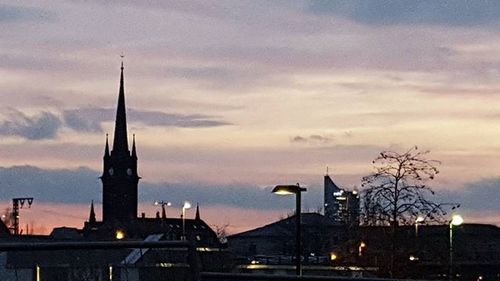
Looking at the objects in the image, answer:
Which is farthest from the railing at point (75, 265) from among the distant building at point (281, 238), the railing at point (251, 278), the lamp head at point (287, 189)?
the distant building at point (281, 238)

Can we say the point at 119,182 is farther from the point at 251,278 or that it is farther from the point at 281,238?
the point at 251,278

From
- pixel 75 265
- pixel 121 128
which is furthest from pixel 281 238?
pixel 75 265

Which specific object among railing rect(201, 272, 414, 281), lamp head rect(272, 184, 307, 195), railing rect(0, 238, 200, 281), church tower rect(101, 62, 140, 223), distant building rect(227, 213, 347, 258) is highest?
church tower rect(101, 62, 140, 223)

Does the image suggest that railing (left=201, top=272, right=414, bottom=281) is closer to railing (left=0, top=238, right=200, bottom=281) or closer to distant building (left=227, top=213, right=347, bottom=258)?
railing (left=0, top=238, right=200, bottom=281)

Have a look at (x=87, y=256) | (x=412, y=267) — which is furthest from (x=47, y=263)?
(x=412, y=267)

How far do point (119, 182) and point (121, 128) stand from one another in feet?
36.2

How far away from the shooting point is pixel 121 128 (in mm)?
154125

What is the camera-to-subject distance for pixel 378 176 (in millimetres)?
35125

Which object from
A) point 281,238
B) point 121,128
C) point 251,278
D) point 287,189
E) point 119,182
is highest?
Result: point 121,128

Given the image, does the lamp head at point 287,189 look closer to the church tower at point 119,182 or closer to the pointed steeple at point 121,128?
the pointed steeple at point 121,128

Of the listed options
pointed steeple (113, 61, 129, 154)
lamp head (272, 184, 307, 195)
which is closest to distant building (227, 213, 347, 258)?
pointed steeple (113, 61, 129, 154)

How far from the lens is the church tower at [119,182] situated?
159000 mm

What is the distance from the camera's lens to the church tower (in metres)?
159

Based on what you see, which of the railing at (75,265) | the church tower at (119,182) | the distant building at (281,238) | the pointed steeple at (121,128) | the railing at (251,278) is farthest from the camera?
the church tower at (119,182)
